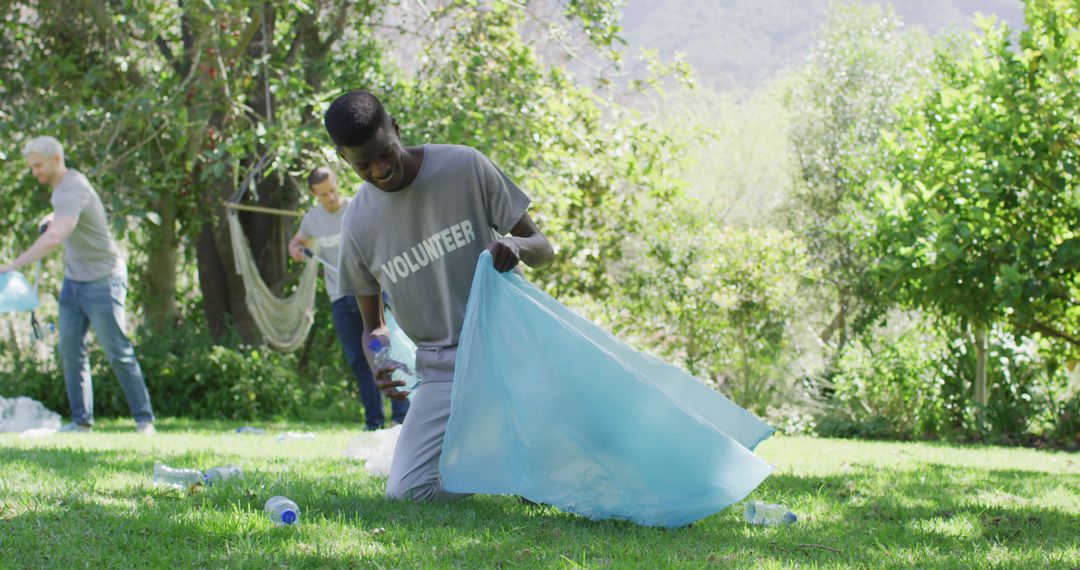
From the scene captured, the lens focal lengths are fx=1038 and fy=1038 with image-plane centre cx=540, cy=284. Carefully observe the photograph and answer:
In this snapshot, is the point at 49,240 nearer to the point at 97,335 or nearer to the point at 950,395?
the point at 97,335

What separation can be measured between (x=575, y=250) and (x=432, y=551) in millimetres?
9325

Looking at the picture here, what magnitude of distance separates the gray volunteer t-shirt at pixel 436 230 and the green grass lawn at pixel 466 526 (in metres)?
0.74

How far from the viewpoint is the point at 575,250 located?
1209cm

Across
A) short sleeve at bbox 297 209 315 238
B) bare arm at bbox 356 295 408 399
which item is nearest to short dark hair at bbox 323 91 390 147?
bare arm at bbox 356 295 408 399

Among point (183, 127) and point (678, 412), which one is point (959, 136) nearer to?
point (678, 412)

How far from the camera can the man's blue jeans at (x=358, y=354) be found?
7031 millimetres

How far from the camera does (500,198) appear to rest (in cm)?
379

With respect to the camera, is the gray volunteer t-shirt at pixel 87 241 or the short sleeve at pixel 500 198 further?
the gray volunteer t-shirt at pixel 87 241

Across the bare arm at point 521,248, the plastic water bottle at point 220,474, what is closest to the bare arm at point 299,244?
the plastic water bottle at point 220,474

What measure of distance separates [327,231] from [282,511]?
4475mm

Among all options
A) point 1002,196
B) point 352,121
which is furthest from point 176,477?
point 1002,196

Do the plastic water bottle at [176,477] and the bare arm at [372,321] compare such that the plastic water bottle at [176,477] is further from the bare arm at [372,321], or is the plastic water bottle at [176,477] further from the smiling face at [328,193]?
the smiling face at [328,193]

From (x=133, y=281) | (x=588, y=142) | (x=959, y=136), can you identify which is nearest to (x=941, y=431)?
(x=959, y=136)

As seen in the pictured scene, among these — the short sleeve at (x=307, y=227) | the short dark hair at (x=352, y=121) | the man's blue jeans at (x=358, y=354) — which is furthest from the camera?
the short sleeve at (x=307, y=227)
